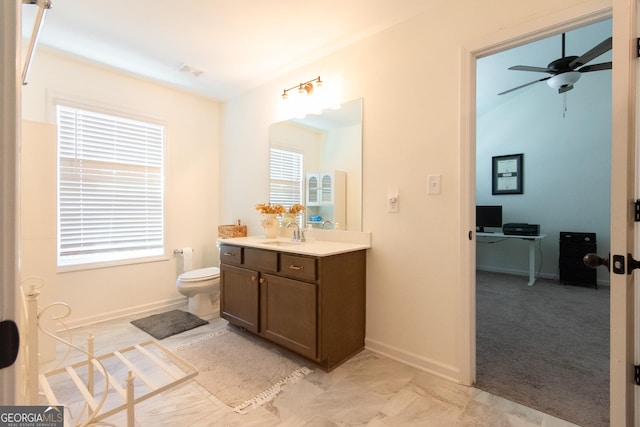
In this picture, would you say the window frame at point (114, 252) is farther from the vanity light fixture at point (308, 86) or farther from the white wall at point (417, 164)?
the white wall at point (417, 164)

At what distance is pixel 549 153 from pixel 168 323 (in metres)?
5.88

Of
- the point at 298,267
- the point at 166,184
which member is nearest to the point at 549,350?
the point at 298,267

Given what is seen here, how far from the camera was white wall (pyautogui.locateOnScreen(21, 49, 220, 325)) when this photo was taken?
7.05 feet

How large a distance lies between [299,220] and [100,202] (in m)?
2.02

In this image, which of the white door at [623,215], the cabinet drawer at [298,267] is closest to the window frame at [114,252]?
the cabinet drawer at [298,267]

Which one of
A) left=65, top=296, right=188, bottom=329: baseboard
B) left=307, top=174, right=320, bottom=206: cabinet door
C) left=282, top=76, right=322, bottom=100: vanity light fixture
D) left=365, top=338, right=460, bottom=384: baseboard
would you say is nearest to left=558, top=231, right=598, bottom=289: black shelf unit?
left=365, top=338, right=460, bottom=384: baseboard

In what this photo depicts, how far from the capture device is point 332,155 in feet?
8.70

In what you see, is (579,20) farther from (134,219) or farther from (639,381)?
(134,219)

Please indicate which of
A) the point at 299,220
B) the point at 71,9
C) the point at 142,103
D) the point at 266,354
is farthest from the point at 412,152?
the point at 142,103

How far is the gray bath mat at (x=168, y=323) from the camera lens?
8.70 ft

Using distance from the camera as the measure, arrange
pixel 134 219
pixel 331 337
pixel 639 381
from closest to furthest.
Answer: pixel 639 381 < pixel 331 337 < pixel 134 219

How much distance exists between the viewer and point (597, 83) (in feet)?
14.1

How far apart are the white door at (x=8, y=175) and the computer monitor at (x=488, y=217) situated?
5.66m

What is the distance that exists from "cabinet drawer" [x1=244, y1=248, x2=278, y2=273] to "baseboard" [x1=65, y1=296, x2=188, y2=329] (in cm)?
148
